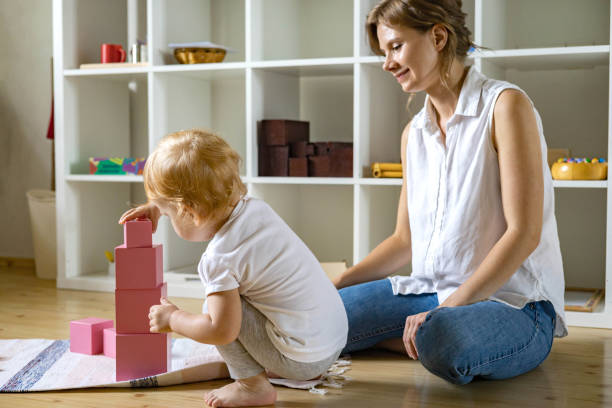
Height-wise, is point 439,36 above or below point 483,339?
above

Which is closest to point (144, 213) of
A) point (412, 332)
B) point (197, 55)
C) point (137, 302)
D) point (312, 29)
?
point (137, 302)

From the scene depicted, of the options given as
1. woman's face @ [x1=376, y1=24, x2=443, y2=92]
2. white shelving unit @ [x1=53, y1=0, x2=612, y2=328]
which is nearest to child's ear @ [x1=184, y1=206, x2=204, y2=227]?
woman's face @ [x1=376, y1=24, x2=443, y2=92]

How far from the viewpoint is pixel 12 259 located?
3.59 meters

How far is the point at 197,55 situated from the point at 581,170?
1.42 meters

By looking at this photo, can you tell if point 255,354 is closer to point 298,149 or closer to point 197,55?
point 298,149

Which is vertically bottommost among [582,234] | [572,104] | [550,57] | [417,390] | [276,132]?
[417,390]

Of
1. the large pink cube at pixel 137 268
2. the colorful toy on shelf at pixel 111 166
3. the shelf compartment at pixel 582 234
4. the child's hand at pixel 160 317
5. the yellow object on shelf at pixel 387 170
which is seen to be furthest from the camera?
the colorful toy on shelf at pixel 111 166

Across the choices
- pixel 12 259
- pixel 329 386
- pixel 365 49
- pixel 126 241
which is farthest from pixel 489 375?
pixel 12 259

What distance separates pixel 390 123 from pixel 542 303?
1.21 metres

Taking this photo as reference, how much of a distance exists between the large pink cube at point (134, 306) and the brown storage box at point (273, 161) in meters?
1.09

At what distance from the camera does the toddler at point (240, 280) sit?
4.72 feet

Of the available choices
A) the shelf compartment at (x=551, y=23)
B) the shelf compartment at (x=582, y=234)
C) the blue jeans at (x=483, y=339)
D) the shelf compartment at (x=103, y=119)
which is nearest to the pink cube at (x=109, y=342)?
the blue jeans at (x=483, y=339)

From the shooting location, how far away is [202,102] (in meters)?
3.19

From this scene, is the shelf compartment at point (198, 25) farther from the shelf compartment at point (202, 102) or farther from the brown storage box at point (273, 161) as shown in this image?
the brown storage box at point (273, 161)
